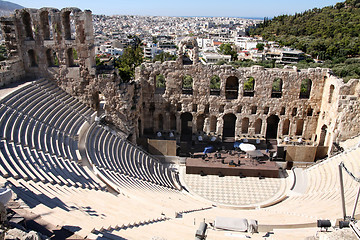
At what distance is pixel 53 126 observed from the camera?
1938cm

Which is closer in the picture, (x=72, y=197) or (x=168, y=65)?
(x=72, y=197)

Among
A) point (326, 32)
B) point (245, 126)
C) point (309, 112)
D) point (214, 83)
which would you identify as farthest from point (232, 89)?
point (326, 32)

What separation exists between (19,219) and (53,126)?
36.1 ft

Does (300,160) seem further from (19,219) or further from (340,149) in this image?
(19,219)

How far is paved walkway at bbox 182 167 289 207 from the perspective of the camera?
2036cm

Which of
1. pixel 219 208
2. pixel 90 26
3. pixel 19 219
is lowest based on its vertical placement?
pixel 219 208

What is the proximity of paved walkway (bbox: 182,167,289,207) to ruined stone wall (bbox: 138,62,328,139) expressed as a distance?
19.8 ft

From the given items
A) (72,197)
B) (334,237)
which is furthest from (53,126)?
(334,237)

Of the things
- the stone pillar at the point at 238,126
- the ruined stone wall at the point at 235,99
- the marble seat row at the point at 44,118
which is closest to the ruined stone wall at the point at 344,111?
the ruined stone wall at the point at 235,99

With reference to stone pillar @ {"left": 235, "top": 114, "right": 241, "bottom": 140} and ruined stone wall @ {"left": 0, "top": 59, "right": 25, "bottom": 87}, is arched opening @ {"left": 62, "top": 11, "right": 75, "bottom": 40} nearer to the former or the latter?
ruined stone wall @ {"left": 0, "top": 59, "right": 25, "bottom": 87}

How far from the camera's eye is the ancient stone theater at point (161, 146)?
40.8 ft

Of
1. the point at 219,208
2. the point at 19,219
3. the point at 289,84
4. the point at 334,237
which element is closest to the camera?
the point at 334,237

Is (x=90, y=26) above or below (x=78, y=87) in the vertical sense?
above

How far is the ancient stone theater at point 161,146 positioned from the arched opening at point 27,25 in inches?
3.4
